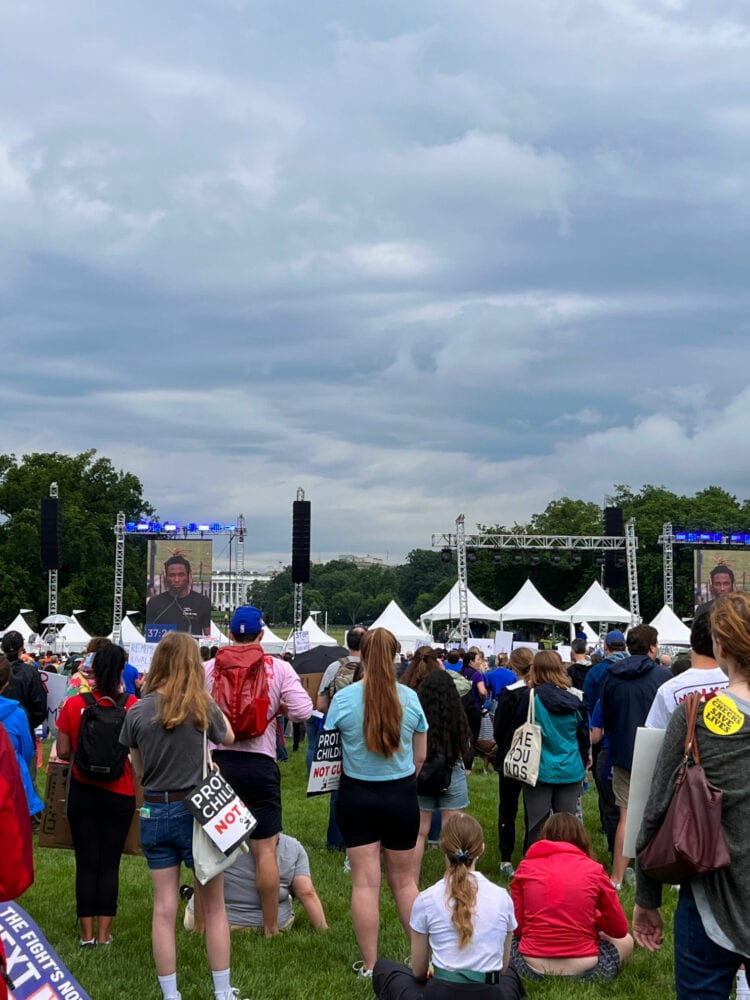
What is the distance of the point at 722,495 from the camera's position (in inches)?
3140

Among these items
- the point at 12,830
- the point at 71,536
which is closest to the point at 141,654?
the point at 12,830

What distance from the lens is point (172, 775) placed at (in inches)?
192

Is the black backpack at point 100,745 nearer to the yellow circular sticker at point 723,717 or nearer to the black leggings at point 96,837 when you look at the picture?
the black leggings at point 96,837

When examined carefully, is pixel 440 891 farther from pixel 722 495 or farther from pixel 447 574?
pixel 447 574

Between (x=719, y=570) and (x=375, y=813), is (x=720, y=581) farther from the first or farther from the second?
(x=375, y=813)

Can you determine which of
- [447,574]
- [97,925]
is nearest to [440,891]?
[97,925]

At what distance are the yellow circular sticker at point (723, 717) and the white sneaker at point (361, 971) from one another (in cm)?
324

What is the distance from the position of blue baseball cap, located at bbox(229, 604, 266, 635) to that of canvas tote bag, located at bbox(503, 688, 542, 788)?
247 centimetres

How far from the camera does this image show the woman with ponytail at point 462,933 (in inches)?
167

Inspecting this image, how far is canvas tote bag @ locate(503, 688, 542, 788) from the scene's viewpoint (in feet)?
23.6

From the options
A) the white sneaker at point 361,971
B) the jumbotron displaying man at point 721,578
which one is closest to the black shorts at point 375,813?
the white sneaker at point 361,971

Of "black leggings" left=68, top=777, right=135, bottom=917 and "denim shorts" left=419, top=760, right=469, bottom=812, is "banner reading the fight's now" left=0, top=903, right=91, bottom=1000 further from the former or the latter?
"denim shorts" left=419, top=760, right=469, bottom=812

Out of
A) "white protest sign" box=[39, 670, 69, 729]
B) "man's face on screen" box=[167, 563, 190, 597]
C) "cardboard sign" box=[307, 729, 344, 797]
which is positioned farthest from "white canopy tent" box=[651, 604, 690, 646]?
"cardboard sign" box=[307, 729, 344, 797]

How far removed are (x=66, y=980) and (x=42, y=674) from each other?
575cm
